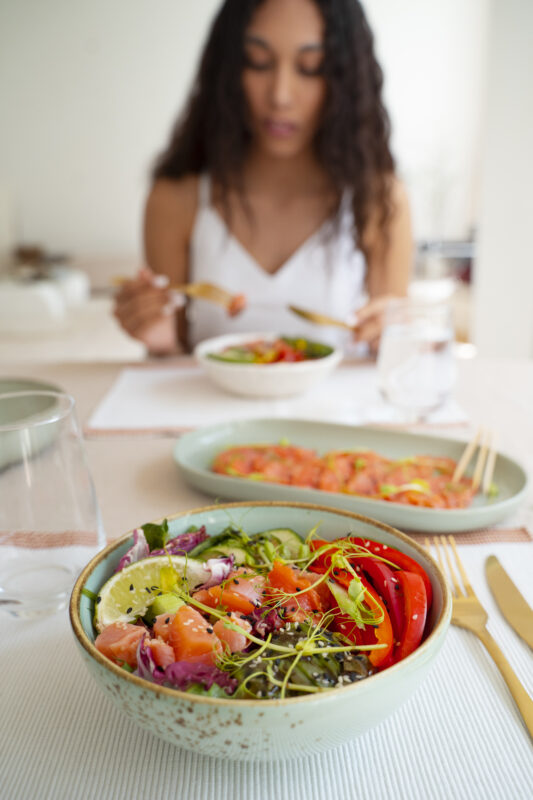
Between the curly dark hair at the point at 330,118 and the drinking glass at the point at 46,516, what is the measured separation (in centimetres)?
154

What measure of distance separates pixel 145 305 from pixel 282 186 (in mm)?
837

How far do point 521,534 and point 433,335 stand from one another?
0.44 meters

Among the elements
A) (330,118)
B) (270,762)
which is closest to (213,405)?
(270,762)

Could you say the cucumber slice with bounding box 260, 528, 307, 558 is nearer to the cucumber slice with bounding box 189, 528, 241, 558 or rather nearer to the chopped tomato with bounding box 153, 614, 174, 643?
the cucumber slice with bounding box 189, 528, 241, 558

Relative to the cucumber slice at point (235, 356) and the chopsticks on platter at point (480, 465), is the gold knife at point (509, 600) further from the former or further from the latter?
the cucumber slice at point (235, 356)

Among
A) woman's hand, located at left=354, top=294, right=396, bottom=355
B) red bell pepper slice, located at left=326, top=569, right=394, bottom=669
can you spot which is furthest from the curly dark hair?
red bell pepper slice, located at left=326, top=569, right=394, bottom=669

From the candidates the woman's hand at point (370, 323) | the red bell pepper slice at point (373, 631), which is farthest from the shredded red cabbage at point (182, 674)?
the woman's hand at point (370, 323)

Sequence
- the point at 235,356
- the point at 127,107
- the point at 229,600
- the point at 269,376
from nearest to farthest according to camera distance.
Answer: the point at 229,600 < the point at 269,376 < the point at 235,356 < the point at 127,107

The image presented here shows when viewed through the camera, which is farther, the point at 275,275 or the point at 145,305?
the point at 275,275

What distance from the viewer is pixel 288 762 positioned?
1.44ft

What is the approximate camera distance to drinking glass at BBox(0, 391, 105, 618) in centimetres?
58

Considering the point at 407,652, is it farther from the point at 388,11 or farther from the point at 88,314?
the point at 388,11

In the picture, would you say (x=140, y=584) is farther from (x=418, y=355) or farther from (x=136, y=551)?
(x=418, y=355)

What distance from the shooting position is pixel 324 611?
19.3 inches
